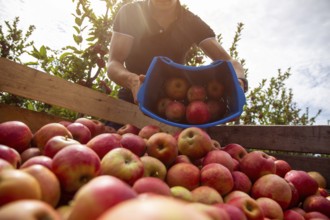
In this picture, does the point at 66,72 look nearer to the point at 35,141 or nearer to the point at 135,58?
the point at 135,58

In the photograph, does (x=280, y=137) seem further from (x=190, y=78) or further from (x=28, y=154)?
(x=28, y=154)

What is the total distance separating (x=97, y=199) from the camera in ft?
2.45

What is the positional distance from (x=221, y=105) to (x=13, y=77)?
6.74 ft

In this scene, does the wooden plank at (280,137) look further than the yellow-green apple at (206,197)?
Yes

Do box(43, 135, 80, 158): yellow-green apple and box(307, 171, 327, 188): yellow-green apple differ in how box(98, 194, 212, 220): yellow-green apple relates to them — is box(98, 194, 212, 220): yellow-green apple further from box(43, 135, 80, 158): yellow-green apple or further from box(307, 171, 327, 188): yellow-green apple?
box(307, 171, 327, 188): yellow-green apple

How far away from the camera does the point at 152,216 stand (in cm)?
52

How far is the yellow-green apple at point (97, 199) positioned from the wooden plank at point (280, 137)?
8.35 ft

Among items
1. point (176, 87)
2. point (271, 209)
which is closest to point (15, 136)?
point (271, 209)

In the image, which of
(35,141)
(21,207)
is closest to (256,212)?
(21,207)

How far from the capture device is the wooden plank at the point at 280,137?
8.95ft

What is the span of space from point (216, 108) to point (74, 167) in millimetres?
2038

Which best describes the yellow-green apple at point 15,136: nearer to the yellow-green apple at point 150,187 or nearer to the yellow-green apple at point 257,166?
the yellow-green apple at point 150,187

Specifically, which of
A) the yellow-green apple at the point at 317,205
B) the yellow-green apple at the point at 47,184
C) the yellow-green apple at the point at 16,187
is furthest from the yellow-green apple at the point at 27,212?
the yellow-green apple at the point at 317,205

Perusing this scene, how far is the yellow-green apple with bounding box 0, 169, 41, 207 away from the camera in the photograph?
2.68 feet
